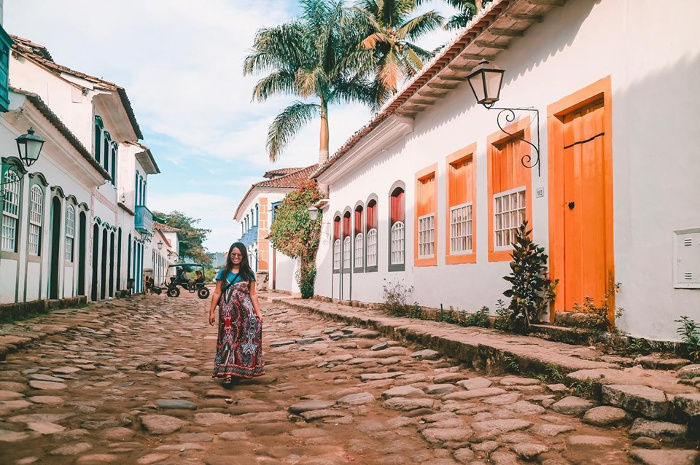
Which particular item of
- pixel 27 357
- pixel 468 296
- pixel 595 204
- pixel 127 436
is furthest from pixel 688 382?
pixel 27 357

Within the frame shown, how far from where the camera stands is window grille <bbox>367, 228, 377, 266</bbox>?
14.4 m

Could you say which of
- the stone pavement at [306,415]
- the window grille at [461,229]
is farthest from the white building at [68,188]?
the window grille at [461,229]

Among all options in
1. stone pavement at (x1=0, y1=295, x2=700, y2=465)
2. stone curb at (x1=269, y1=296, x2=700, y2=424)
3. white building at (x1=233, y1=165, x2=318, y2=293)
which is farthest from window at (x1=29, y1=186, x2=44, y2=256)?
white building at (x1=233, y1=165, x2=318, y2=293)

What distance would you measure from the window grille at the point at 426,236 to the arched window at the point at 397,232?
2.68 ft

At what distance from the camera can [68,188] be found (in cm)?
1480

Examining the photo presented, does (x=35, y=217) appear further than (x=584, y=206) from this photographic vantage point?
Yes

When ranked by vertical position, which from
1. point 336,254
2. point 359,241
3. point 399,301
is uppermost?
point 359,241

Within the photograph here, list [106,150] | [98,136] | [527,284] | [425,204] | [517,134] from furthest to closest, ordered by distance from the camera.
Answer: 1. [106,150]
2. [98,136]
3. [425,204]
4. [517,134]
5. [527,284]

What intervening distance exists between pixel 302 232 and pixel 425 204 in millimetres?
9388

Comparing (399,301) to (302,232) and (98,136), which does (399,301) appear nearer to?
(302,232)

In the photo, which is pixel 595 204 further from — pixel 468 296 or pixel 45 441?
pixel 45 441

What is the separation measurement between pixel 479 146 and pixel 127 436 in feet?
21.6

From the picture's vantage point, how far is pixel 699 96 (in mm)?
5059

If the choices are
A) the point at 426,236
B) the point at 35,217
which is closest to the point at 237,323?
the point at 426,236
